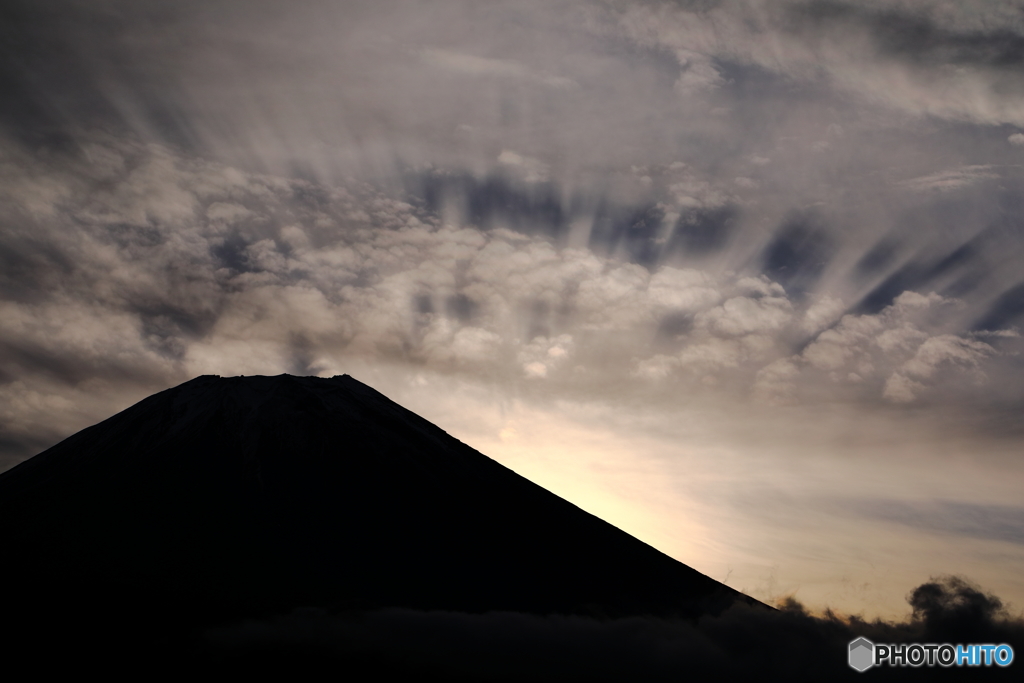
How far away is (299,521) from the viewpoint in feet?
275

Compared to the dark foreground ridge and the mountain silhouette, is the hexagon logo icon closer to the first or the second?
the dark foreground ridge

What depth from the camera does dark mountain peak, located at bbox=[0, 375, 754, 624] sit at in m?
72.8

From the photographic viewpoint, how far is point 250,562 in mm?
76125

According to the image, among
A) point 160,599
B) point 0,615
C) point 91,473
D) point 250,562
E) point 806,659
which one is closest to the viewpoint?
point 0,615

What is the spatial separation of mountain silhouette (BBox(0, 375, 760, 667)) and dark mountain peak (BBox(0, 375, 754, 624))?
231mm

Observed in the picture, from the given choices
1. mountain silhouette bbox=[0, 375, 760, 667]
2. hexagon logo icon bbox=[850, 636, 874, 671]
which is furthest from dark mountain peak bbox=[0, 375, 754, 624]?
hexagon logo icon bbox=[850, 636, 874, 671]

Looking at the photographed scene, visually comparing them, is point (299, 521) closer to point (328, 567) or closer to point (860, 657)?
point (328, 567)

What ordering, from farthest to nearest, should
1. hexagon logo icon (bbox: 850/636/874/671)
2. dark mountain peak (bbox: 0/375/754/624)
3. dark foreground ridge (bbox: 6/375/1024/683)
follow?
hexagon logo icon (bbox: 850/636/874/671) < dark mountain peak (bbox: 0/375/754/624) < dark foreground ridge (bbox: 6/375/1024/683)

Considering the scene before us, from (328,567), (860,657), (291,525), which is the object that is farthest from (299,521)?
(860,657)

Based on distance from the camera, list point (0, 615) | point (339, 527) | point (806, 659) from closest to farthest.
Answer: point (0, 615) < point (339, 527) < point (806, 659)

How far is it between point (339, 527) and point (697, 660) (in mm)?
49653

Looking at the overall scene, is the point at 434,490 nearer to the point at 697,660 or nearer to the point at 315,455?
the point at 315,455

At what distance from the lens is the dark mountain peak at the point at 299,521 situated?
72812 millimetres

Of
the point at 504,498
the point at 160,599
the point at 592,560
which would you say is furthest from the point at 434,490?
the point at 160,599
